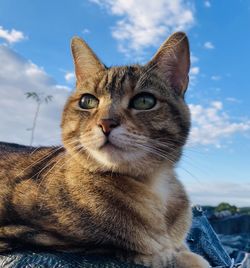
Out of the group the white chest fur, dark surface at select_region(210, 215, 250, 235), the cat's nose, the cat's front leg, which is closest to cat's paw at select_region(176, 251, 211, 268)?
the cat's front leg

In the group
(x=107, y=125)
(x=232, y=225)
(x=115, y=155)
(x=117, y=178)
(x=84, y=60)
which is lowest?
(x=232, y=225)

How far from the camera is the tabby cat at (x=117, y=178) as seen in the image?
90.7 inches

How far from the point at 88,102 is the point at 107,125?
0.48 meters

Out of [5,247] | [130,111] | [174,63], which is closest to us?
[5,247]

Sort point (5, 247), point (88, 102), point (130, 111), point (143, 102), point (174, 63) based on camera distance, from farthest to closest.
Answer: point (174, 63) → point (88, 102) → point (143, 102) → point (130, 111) → point (5, 247)

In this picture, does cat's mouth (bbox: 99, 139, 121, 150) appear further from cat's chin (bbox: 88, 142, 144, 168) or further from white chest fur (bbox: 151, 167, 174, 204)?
white chest fur (bbox: 151, 167, 174, 204)

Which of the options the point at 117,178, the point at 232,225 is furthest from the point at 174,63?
the point at 232,225

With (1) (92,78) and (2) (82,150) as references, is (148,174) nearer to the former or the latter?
(2) (82,150)

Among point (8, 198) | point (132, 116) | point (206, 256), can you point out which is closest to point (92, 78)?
point (132, 116)

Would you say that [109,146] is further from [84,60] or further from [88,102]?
[84,60]

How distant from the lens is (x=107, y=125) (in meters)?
2.36

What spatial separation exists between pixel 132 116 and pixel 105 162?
32 centimetres

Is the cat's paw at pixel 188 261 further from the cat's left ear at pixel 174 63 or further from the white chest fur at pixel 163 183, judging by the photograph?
the cat's left ear at pixel 174 63

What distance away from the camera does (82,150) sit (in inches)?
102
